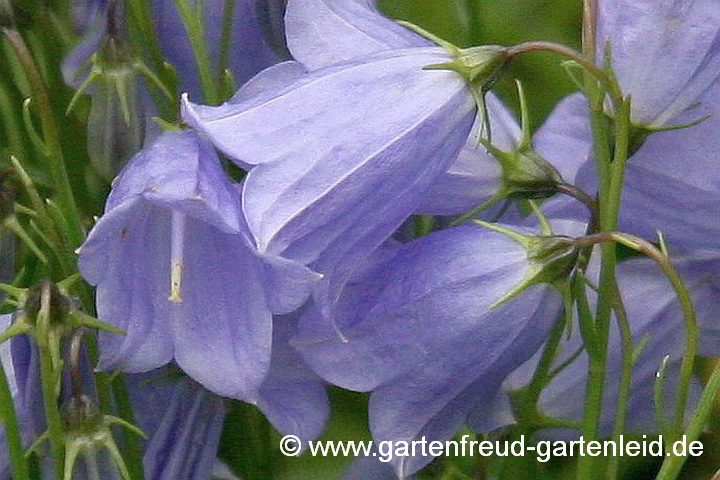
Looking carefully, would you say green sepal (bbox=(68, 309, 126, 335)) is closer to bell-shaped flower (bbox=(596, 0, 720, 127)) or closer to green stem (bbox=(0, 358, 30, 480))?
green stem (bbox=(0, 358, 30, 480))

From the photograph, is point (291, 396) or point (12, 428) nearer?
point (12, 428)

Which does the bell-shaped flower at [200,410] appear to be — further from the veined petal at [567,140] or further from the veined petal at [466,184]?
the veined petal at [567,140]

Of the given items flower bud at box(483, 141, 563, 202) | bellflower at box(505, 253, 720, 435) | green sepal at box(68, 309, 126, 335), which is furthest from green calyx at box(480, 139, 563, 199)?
green sepal at box(68, 309, 126, 335)

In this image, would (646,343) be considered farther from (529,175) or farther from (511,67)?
(511,67)

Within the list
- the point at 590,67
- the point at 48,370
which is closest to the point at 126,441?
the point at 48,370

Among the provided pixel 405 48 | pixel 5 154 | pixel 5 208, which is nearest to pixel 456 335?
pixel 405 48
